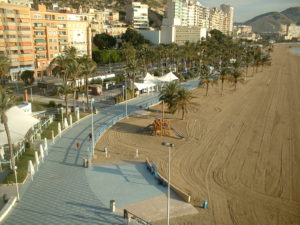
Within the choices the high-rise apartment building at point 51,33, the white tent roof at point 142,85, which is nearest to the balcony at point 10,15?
the high-rise apartment building at point 51,33

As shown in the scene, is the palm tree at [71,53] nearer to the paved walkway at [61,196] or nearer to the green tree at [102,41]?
the paved walkway at [61,196]

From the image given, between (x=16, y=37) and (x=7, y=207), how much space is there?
54.8 meters

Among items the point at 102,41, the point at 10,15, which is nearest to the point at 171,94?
the point at 10,15

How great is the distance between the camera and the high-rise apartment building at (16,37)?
60562 millimetres

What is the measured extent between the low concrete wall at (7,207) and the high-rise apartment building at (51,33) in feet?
182

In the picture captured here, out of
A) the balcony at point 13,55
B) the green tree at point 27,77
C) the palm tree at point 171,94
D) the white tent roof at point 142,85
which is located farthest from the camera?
the balcony at point 13,55

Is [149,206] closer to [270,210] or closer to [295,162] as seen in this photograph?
[270,210]

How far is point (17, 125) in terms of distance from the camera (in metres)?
26.2

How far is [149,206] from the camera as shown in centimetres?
1898

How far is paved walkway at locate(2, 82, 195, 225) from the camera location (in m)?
17.4

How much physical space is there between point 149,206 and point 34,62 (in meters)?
59.6

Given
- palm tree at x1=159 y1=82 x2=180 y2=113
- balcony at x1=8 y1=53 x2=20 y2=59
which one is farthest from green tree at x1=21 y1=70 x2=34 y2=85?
palm tree at x1=159 y1=82 x2=180 y2=113

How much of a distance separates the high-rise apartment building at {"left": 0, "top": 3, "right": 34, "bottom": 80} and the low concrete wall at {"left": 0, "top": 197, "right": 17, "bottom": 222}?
50.8 metres

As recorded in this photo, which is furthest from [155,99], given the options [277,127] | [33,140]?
[33,140]
